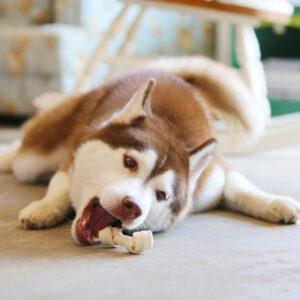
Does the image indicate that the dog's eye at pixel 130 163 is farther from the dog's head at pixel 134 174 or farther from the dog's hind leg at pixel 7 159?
the dog's hind leg at pixel 7 159

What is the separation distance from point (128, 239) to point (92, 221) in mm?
114

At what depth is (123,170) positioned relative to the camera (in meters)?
1.31

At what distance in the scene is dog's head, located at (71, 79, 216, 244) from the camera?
1257 mm

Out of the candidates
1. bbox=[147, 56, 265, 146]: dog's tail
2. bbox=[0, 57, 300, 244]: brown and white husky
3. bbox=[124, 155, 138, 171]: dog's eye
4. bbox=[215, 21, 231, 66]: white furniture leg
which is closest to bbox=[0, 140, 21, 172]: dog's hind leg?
bbox=[0, 57, 300, 244]: brown and white husky

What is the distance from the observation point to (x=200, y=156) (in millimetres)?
1463

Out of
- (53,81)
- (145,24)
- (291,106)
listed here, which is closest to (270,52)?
(291,106)

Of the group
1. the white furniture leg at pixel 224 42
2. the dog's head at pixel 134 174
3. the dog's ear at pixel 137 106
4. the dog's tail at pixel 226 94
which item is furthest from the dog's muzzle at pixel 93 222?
the white furniture leg at pixel 224 42

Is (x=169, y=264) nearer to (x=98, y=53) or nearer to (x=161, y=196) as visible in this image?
(x=161, y=196)

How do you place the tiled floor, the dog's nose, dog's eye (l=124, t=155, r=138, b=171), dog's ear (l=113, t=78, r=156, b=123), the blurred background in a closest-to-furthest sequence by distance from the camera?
1. the tiled floor
2. the dog's nose
3. dog's eye (l=124, t=155, r=138, b=171)
4. dog's ear (l=113, t=78, r=156, b=123)
5. the blurred background

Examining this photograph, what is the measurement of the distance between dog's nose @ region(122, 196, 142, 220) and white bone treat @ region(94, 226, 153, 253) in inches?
2.7

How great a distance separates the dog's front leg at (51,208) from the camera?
4.83 feet

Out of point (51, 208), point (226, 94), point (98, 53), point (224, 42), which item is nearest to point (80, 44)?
point (98, 53)

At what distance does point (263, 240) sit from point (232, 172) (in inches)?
17.8

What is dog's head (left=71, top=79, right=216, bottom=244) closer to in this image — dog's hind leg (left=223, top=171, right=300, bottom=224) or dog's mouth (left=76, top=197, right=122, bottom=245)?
dog's mouth (left=76, top=197, right=122, bottom=245)
